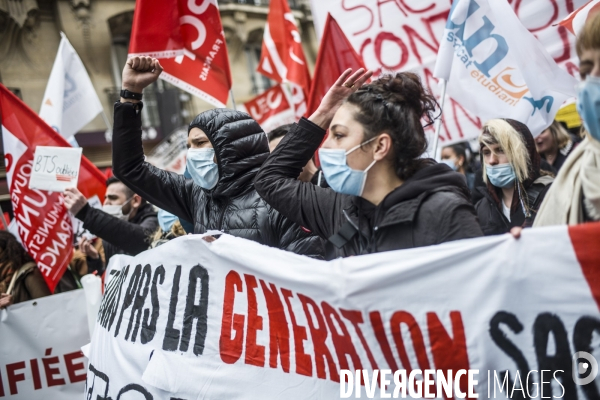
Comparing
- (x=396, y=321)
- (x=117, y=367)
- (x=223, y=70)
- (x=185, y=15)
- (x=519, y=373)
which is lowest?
(x=117, y=367)

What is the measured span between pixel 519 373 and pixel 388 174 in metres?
0.75

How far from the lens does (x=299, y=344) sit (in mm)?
2035

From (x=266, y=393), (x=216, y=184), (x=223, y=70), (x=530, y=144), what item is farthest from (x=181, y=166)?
(x=266, y=393)

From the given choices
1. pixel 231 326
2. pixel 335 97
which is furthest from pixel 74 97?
pixel 231 326

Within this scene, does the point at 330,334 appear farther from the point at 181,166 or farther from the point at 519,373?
the point at 181,166

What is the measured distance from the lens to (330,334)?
1952 mm

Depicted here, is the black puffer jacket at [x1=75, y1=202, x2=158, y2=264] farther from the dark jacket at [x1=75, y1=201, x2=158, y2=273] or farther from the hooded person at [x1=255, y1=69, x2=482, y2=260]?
the hooded person at [x1=255, y1=69, x2=482, y2=260]

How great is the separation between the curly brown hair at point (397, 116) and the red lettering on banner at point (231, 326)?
76 centimetres

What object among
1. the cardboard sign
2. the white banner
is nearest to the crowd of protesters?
the cardboard sign

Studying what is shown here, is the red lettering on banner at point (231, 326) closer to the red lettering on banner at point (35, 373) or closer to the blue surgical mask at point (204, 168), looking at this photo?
the blue surgical mask at point (204, 168)

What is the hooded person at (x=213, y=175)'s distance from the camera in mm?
2506

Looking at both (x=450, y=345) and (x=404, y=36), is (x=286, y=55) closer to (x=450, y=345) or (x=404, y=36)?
(x=404, y=36)

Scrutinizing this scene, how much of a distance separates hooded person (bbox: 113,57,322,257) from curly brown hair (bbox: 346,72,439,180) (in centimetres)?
66

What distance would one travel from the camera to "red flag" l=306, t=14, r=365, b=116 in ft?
14.1
